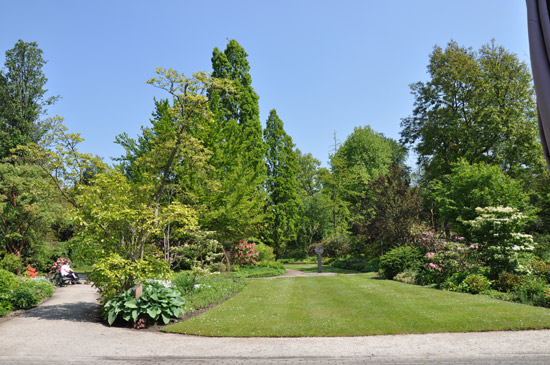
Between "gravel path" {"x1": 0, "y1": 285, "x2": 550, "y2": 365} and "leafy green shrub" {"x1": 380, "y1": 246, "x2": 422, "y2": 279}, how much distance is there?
33.2ft

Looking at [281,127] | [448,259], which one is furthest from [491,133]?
[281,127]

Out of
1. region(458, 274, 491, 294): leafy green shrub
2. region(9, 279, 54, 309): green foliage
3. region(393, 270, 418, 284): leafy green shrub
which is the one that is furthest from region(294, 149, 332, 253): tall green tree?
region(9, 279, 54, 309): green foliage

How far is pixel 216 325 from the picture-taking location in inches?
349

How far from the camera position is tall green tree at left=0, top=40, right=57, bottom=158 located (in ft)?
92.8

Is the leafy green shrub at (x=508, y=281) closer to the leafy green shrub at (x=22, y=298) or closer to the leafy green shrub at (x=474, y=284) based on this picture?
the leafy green shrub at (x=474, y=284)

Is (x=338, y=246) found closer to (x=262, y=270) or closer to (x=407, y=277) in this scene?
(x=262, y=270)

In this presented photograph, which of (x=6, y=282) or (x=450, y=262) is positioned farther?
(x=450, y=262)

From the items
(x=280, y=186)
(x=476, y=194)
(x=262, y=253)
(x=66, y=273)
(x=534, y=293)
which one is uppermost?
(x=280, y=186)

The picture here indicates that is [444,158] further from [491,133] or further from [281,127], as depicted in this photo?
[281,127]

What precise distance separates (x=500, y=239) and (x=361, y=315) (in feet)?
25.8

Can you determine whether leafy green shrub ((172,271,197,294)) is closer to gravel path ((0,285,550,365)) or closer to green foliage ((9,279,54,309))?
gravel path ((0,285,550,365))

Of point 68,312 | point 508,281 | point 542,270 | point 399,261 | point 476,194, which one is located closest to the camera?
point 68,312

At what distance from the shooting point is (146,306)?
9.43 metres

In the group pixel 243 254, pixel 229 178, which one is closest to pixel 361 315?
pixel 229 178
